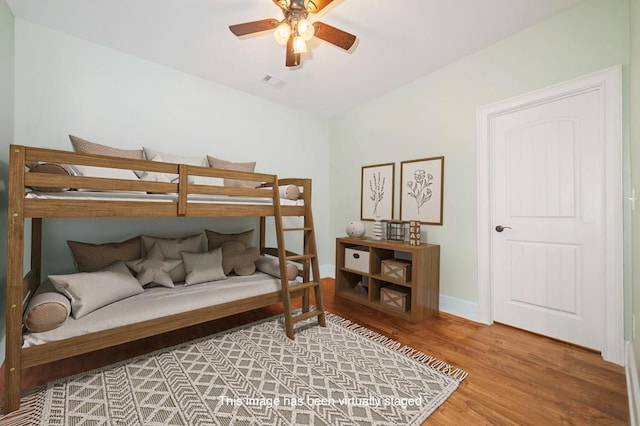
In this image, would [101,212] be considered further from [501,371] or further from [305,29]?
[501,371]

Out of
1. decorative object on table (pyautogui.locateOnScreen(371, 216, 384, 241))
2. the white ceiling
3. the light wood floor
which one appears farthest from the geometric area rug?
the white ceiling

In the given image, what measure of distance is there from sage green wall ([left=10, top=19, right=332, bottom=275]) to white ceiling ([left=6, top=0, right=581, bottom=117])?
166 millimetres

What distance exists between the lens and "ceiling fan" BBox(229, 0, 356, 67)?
5.85 ft

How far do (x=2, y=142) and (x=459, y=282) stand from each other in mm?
3972

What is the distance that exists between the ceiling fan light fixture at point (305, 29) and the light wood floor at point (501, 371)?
2432mm

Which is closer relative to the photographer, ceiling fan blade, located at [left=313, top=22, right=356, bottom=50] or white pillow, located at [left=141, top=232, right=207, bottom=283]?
ceiling fan blade, located at [left=313, top=22, right=356, bottom=50]

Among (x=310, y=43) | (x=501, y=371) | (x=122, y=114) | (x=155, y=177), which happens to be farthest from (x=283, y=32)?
(x=501, y=371)

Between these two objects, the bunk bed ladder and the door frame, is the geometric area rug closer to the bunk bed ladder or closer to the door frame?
the bunk bed ladder

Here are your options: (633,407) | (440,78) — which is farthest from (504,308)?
(440,78)

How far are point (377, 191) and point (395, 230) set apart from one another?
2.48ft

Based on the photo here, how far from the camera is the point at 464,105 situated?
2703mm

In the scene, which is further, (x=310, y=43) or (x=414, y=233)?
(x=414, y=233)

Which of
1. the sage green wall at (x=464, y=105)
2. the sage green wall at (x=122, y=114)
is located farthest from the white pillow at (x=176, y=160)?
the sage green wall at (x=464, y=105)

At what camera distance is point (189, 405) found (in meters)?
1.44
